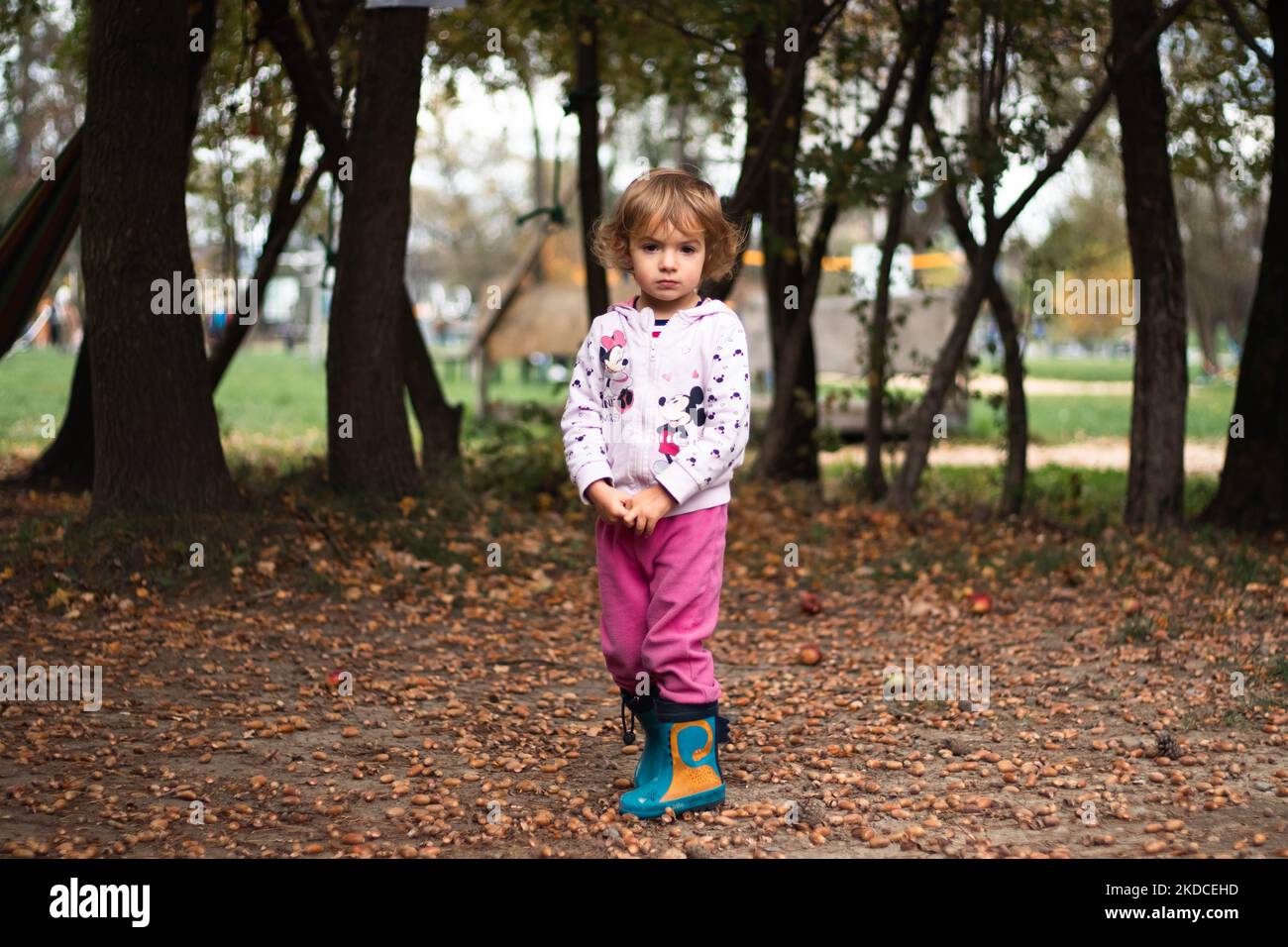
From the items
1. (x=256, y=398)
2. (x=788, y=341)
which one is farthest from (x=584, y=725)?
(x=256, y=398)

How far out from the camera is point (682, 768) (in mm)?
3602

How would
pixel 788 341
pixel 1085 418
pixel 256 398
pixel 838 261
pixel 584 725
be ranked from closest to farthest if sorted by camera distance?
pixel 584 725
pixel 788 341
pixel 838 261
pixel 1085 418
pixel 256 398

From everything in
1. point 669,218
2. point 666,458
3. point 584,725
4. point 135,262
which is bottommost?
point 584,725

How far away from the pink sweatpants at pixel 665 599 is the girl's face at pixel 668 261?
565 millimetres

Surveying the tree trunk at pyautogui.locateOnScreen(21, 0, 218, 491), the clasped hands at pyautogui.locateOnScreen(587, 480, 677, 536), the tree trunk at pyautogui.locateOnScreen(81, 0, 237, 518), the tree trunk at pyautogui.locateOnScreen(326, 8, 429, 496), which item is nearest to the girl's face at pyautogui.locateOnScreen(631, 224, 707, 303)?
the clasped hands at pyautogui.locateOnScreen(587, 480, 677, 536)

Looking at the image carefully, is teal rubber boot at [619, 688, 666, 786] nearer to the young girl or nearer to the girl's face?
the young girl

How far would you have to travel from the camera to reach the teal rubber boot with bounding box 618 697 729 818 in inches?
140

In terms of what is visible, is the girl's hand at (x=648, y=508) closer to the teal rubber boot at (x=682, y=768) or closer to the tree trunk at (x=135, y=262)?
the teal rubber boot at (x=682, y=768)

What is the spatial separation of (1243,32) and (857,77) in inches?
97.5

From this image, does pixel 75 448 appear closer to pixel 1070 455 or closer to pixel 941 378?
pixel 941 378

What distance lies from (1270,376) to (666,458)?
515cm

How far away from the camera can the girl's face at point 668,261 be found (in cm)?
351
